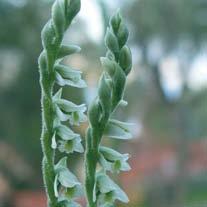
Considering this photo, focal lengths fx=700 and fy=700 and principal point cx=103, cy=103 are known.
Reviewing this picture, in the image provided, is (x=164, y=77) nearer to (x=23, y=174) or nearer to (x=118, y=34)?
(x=23, y=174)

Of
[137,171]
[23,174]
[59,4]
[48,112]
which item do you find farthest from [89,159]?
[137,171]

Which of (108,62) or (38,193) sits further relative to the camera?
(38,193)

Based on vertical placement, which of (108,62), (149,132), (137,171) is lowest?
(137,171)
